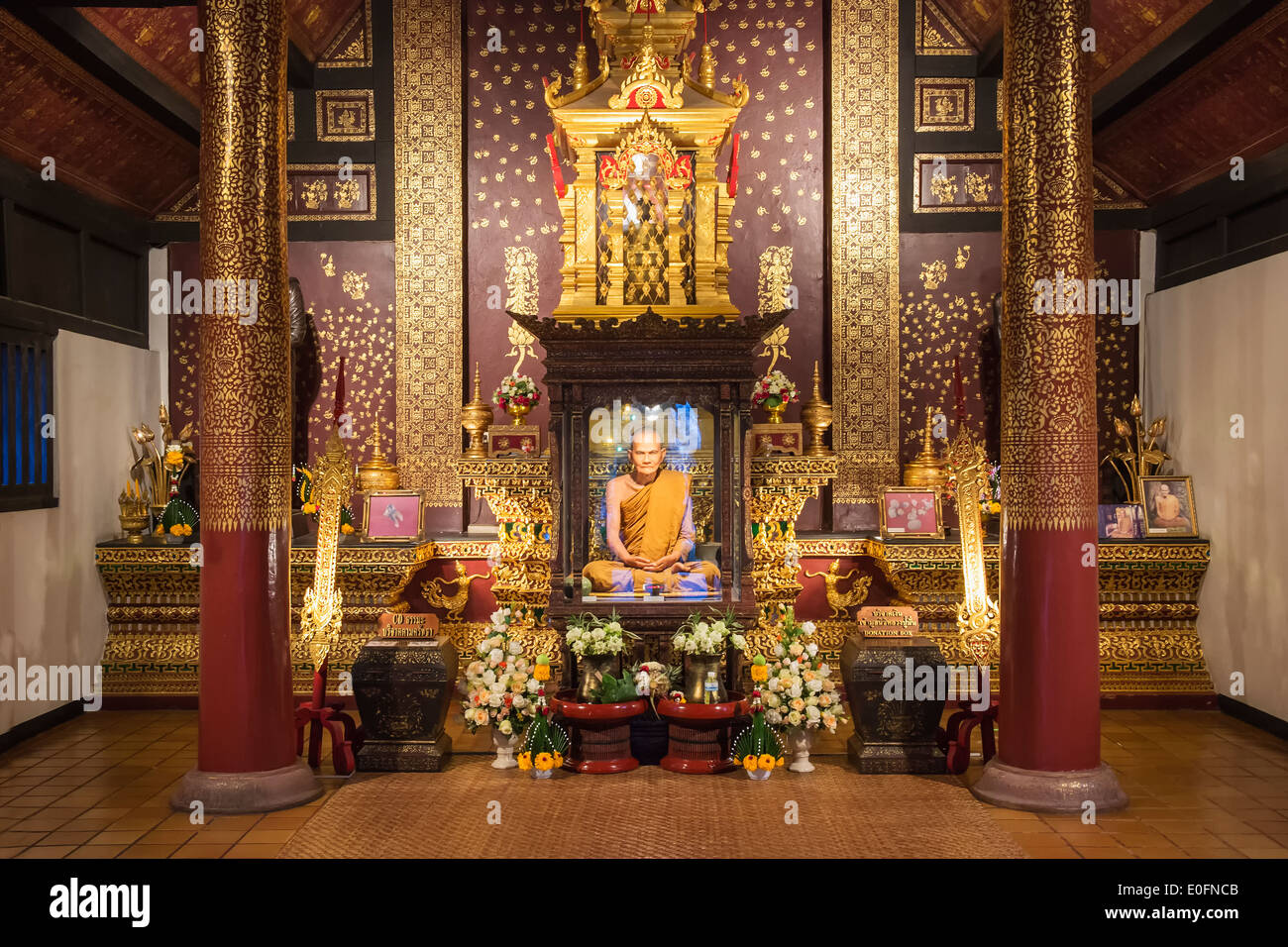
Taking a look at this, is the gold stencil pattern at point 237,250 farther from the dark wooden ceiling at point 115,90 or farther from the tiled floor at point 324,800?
the tiled floor at point 324,800

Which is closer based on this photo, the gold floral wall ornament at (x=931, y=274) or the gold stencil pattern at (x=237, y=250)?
the gold stencil pattern at (x=237, y=250)

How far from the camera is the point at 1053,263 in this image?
621 cm

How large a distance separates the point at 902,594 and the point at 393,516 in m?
4.40

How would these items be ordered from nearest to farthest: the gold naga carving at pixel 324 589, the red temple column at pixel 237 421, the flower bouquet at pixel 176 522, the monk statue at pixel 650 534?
the red temple column at pixel 237 421
the monk statue at pixel 650 534
the gold naga carving at pixel 324 589
the flower bouquet at pixel 176 522

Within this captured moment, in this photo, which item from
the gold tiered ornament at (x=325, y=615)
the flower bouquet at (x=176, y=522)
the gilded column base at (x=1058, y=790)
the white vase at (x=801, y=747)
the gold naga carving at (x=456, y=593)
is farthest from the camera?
the gold naga carving at (x=456, y=593)

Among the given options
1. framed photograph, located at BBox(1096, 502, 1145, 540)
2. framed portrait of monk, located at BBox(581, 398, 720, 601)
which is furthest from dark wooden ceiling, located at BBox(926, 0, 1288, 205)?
framed portrait of monk, located at BBox(581, 398, 720, 601)

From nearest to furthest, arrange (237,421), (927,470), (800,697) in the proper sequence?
(237,421) < (800,697) < (927,470)

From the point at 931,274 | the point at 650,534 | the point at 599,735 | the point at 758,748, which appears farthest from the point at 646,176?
the point at 758,748

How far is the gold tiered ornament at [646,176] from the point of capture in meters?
8.20

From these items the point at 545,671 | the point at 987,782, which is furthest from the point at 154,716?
the point at 987,782

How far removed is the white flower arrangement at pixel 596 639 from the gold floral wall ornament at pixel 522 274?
11.6ft

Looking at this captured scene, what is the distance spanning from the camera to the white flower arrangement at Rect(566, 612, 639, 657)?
7.25 metres

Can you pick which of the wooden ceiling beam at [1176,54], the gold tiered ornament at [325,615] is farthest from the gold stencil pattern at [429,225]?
the wooden ceiling beam at [1176,54]

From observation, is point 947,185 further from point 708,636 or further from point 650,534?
point 708,636
